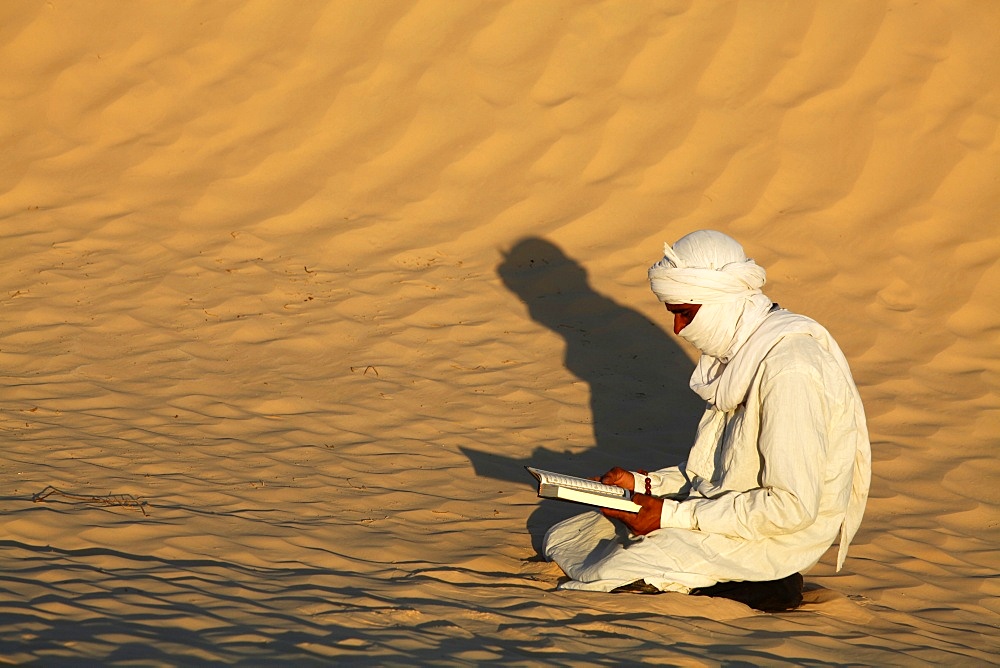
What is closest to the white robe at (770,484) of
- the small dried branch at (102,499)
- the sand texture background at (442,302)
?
the sand texture background at (442,302)

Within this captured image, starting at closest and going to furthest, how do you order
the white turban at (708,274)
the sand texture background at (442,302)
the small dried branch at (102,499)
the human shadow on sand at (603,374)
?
the sand texture background at (442,302) < the white turban at (708,274) < the small dried branch at (102,499) < the human shadow on sand at (603,374)

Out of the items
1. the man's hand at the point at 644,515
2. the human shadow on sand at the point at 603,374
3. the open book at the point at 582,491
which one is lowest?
the man's hand at the point at 644,515

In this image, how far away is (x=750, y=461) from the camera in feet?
11.6

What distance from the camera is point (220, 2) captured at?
26.9 ft

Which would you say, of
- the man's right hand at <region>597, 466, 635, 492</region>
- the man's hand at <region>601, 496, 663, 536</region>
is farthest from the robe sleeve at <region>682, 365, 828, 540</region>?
the man's right hand at <region>597, 466, 635, 492</region>

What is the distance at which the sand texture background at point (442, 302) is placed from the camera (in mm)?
3418

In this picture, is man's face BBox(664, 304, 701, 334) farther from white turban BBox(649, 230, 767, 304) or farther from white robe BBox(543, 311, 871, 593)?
white robe BBox(543, 311, 871, 593)

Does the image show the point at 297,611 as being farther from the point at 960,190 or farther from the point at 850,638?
the point at 960,190

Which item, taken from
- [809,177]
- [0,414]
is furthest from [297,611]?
[809,177]

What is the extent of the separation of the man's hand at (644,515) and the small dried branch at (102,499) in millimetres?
1667

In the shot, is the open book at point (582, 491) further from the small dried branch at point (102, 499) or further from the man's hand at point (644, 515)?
the small dried branch at point (102, 499)

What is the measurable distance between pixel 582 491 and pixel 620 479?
43 centimetres

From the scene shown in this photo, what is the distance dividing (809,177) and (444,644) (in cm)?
496

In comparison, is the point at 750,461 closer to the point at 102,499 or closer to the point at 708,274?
the point at 708,274
